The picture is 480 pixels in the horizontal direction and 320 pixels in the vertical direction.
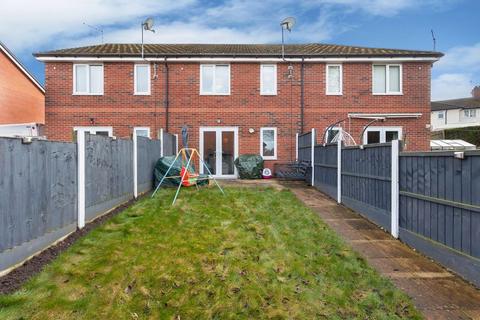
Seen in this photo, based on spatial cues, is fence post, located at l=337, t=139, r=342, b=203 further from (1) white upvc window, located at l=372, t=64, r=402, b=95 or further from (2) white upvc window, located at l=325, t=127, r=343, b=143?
(1) white upvc window, located at l=372, t=64, r=402, b=95

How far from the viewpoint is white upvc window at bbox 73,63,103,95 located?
16516 mm

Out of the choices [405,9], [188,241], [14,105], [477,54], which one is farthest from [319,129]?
[477,54]

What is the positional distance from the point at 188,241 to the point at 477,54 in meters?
30.1

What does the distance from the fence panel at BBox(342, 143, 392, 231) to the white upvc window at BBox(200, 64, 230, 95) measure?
838 cm

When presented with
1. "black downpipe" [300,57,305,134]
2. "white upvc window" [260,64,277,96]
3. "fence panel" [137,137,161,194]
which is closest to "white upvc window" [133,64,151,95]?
"fence panel" [137,137,161,194]

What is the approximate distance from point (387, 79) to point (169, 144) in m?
10.1

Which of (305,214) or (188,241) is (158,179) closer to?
(305,214)

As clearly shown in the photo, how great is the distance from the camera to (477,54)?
2786 centimetres

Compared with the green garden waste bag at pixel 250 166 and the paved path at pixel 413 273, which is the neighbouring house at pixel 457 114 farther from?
the paved path at pixel 413 273

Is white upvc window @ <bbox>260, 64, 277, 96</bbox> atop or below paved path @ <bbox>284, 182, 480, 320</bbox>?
atop

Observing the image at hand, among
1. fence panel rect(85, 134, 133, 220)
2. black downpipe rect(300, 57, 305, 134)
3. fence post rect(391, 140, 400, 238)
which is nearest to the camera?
fence post rect(391, 140, 400, 238)

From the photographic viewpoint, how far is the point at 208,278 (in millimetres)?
4355

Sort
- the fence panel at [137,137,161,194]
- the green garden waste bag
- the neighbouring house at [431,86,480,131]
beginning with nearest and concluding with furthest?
the fence panel at [137,137,161,194] → the green garden waste bag → the neighbouring house at [431,86,480,131]

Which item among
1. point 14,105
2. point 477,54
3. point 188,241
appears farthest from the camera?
point 477,54
